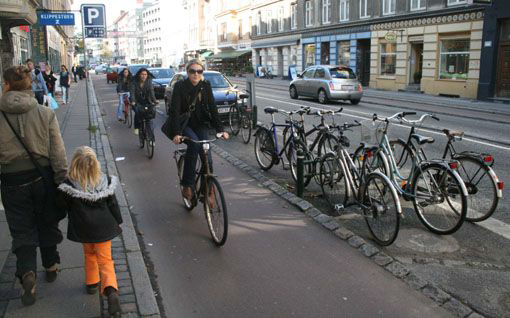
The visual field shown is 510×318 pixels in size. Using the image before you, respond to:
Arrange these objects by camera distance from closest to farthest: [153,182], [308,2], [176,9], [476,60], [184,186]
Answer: [184,186] < [153,182] < [476,60] < [308,2] < [176,9]

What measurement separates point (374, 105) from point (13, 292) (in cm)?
1848

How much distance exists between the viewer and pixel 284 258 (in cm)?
476

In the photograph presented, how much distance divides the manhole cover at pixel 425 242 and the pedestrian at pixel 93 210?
292 centimetres

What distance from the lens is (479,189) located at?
555 cm

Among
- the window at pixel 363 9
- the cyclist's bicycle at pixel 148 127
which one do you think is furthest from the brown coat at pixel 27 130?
the window at pixel 363 9

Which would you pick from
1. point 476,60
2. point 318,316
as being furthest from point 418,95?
point 318,316

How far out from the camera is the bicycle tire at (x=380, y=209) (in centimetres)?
486

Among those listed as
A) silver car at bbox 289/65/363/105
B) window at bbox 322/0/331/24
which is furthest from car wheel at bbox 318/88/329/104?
window at bbox 322/0/331/24

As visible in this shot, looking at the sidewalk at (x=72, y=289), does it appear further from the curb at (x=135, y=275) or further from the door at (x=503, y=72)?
the door at (x=503, y=72)

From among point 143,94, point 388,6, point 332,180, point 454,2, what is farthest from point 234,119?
point 388,6

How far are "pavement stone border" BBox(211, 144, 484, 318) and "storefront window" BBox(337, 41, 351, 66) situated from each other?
28.8 meters

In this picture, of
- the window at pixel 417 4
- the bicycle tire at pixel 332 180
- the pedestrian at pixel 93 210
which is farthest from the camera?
the window at pixel 417 4

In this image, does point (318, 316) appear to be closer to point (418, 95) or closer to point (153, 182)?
point (153, 182)

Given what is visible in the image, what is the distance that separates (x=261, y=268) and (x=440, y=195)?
218cm
